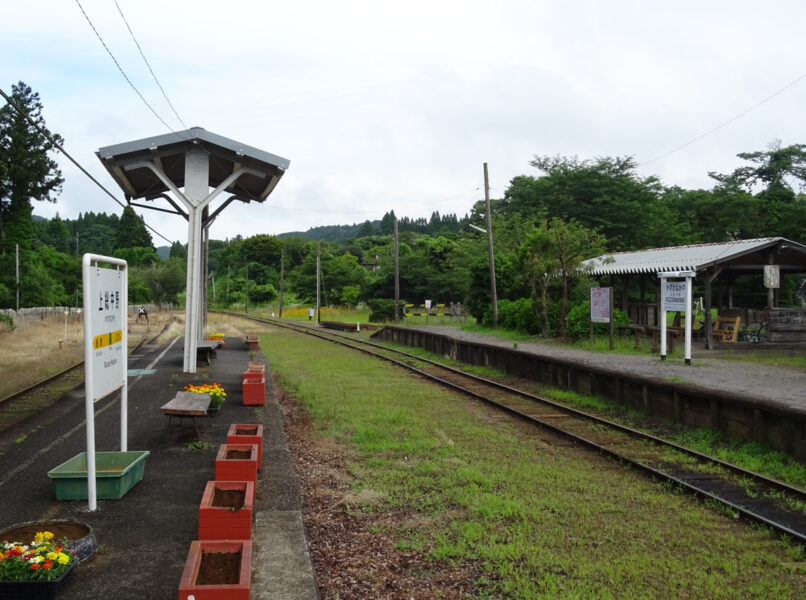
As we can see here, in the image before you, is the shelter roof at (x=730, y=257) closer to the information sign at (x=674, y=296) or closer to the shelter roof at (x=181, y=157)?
the information sign at (x=674, y=296)

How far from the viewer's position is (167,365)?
16.2 m

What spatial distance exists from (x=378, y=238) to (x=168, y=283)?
163 feet

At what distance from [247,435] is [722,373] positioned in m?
10.3

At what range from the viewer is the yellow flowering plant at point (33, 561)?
3.76 m

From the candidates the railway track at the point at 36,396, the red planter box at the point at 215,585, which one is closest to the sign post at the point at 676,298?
the red planter box at the point at 215,585

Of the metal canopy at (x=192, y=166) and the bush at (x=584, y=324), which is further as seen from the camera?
the bush at (x=584, y=324)

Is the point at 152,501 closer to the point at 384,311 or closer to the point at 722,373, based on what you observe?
the point at 722,373

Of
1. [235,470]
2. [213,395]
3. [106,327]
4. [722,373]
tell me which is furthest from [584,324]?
[106,327]

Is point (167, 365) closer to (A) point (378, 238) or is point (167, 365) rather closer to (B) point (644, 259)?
(B) point (644, 259)

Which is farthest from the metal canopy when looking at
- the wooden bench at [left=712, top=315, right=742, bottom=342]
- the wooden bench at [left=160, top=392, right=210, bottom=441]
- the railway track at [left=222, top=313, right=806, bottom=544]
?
the wooden bench at [left=712, top=315, right=742, bottom=342]

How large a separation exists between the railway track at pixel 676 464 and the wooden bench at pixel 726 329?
10234 millimetres

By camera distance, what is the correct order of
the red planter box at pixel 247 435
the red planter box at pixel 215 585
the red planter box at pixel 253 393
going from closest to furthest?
the red planter box at pixel 215 585 → the red planter box at pixel 247 435 → the red planter box at pixel 253 393

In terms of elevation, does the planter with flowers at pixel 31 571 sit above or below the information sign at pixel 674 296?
below

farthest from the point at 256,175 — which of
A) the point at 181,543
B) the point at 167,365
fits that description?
the point at 181,543
